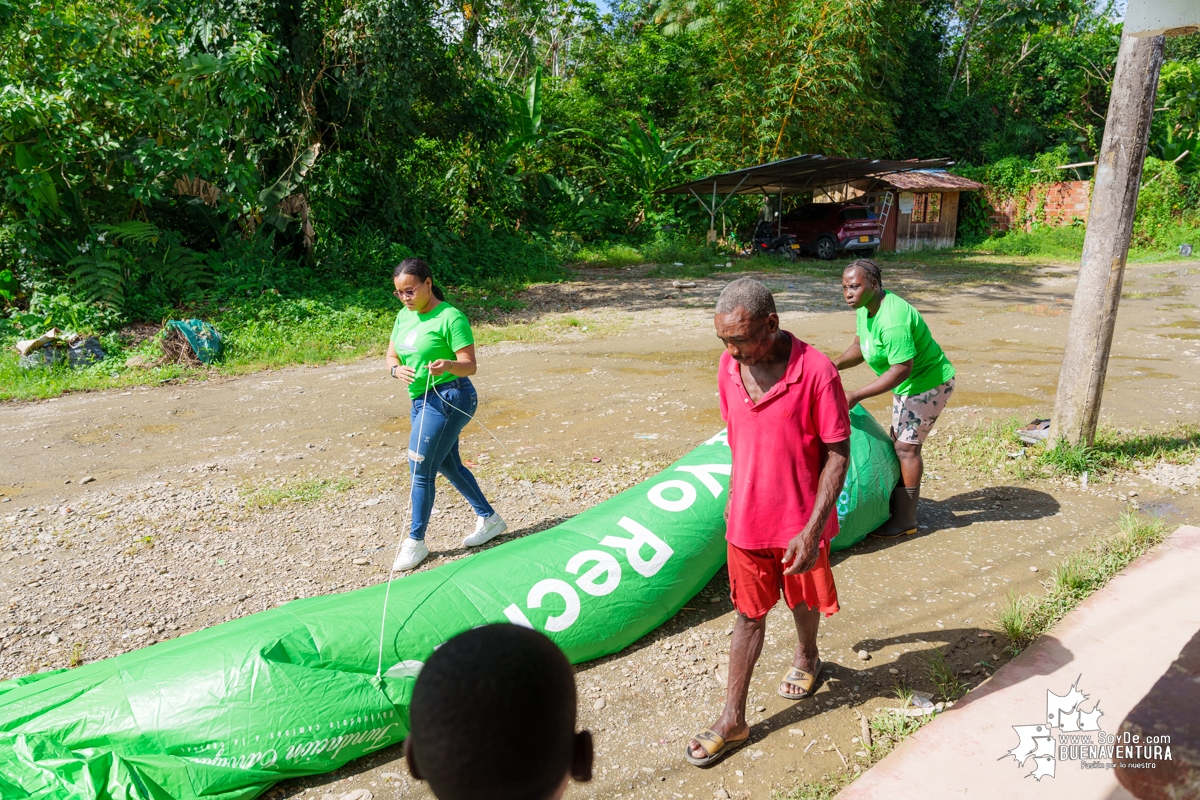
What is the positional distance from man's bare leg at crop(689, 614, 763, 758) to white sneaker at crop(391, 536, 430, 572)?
200cm

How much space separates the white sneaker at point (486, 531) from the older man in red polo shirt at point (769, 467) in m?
2.06

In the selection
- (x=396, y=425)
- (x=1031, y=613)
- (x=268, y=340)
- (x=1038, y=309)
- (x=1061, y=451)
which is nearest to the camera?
(x=1031, y=613)

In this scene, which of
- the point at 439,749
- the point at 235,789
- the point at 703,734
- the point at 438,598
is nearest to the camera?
the point at 439,749

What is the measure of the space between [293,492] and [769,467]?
13.1 ft

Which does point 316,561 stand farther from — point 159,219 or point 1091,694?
point 159,219

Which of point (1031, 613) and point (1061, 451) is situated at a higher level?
point (1061, 451)

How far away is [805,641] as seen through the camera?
3037 mm

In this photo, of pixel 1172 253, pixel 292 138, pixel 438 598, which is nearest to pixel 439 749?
pixel 438 598

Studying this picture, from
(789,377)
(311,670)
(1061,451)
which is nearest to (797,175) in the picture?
(1061,451)

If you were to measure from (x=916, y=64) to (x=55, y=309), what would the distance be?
27.4 m

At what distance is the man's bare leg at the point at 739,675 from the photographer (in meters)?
2.73

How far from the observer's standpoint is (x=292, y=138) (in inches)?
499

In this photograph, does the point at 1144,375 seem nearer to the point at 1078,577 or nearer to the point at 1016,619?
the point at 1078,577

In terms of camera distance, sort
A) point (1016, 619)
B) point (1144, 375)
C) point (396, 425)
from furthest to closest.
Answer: point (1144, 375)
point (396, 425)
point (1016, 619)
